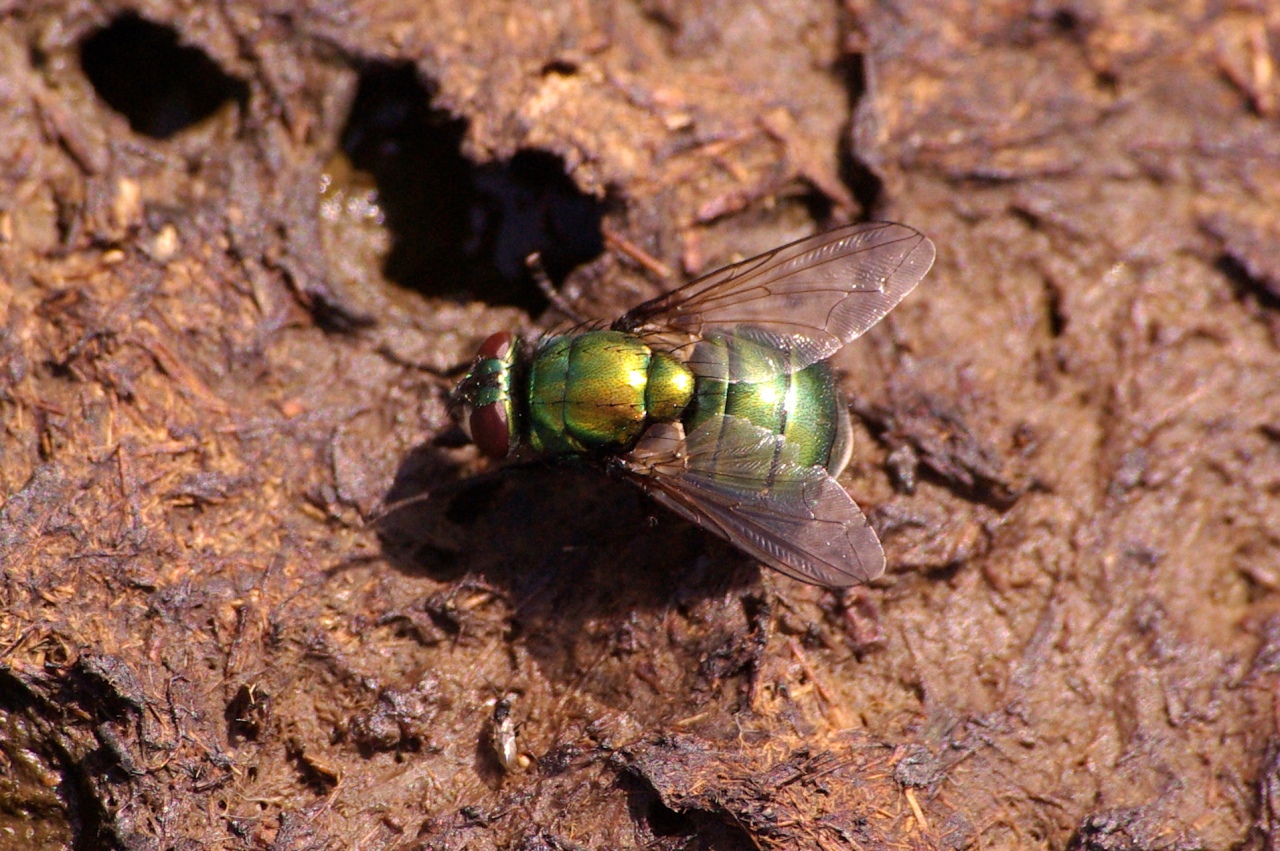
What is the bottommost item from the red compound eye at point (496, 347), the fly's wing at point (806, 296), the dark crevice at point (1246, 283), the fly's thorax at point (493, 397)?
the dark crevice at point (1246, 283)

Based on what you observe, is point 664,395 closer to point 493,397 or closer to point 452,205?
point 493,397

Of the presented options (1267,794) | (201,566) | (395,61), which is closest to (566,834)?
(201,566)

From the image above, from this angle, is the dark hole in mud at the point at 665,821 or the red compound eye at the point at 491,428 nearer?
the dark hole in mud at the point at 665,821

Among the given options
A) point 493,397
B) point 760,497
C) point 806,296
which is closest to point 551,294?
point 493,397

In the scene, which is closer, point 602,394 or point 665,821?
point 665,821

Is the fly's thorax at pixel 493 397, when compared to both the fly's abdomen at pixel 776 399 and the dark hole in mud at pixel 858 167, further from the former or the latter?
the dark hole in mud at pixel 858 167

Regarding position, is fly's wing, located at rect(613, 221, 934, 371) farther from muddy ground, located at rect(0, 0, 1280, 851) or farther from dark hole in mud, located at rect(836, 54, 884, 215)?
A: dark hole in mud, located at rect(836, 54, 884, 215)

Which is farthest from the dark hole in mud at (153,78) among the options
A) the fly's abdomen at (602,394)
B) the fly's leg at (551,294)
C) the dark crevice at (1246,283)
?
the dark crevice at (1246,283)
